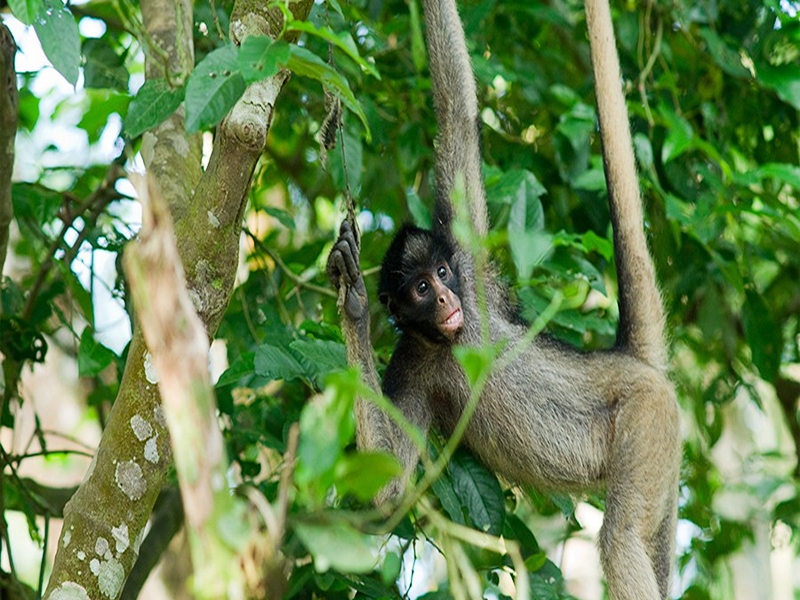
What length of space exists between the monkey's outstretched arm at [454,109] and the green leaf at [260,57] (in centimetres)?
224

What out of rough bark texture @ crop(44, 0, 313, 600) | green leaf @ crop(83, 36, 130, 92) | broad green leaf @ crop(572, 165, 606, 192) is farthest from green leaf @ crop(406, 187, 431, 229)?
rough bark texture @ crop(44, 0, 313, 600)

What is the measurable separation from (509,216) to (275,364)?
5.05ft

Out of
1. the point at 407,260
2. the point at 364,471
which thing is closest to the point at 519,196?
the point at 407,260

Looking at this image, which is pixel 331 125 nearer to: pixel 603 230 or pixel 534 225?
pixel 534 225

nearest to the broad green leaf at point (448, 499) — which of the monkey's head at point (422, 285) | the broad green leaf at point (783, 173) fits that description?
the monkey's head at point (422, 285)

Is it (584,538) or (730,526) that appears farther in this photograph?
(730,526)

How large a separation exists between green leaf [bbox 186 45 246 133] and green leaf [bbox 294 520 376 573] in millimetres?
1263

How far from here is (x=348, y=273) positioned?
397 cm

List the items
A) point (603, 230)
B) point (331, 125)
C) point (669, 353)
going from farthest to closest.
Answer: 1. point (603, 230)
2. point (669, 353)
3. point (331, 125)

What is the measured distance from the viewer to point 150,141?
4.11 m

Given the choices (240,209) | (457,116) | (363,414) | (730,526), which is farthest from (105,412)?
(730,526)

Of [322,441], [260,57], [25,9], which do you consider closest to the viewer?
[322,441]

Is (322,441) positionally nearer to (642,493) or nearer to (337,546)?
(337,546)

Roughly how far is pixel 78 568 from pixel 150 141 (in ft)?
5.68
